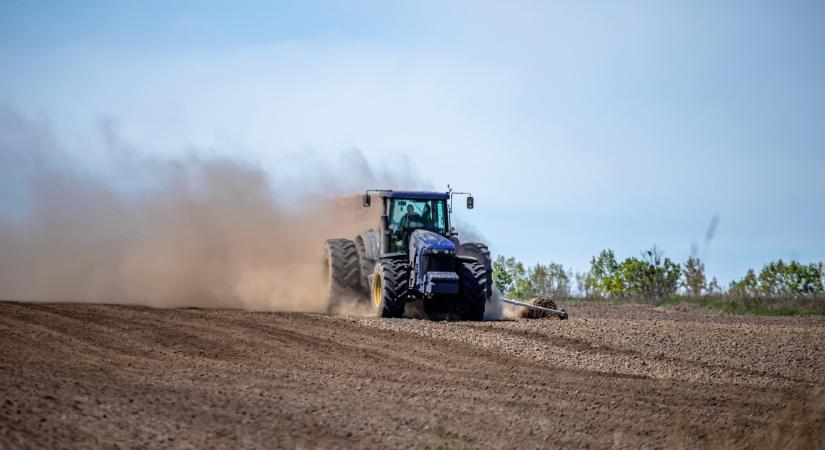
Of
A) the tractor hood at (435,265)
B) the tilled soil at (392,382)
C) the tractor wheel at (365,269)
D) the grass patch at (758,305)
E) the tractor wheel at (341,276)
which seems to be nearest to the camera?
the tilled soil at (392,382)

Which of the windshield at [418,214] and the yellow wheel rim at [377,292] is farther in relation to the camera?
the windshield at [418,214]

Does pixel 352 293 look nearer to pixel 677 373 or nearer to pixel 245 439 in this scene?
pixel 677 373

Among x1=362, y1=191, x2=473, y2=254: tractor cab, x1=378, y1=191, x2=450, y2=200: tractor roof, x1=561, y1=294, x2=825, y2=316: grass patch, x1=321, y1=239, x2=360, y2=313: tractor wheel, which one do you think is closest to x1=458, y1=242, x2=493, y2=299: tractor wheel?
x1=362, y1=191, x2=473, y2=254: tractor cab

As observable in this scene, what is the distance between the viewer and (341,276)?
80.0ft

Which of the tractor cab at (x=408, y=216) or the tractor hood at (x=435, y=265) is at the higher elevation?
the tractor cab at (x=408, y=216)

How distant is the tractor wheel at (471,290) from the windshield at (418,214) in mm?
1783

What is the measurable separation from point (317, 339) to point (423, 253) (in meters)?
4.90

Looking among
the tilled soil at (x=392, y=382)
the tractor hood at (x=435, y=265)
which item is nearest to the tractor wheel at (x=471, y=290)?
the tractor hood at (x=435, y=265)

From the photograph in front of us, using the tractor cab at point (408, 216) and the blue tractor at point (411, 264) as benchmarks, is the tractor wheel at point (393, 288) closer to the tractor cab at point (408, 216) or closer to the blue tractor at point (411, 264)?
the blue tractor at point (411, 264)

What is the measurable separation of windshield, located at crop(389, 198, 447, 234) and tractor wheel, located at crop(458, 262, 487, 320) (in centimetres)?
178

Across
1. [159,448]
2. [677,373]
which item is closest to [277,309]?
[677,373]

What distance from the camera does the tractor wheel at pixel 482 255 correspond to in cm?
2341

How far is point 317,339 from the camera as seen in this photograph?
57.8 feet

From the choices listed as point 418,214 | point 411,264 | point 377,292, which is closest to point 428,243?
point 411,264
